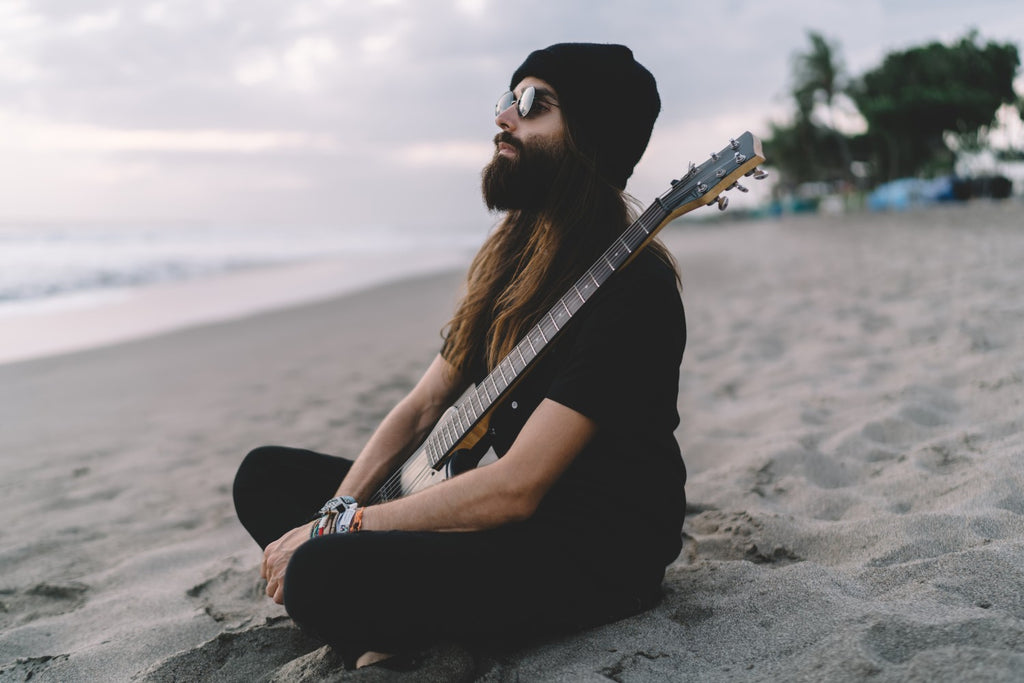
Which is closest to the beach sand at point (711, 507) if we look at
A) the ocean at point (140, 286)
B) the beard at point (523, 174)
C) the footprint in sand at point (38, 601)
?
the footprint in sand at point (38, 601)

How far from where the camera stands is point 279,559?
1.99 m

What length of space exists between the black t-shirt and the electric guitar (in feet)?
0.16

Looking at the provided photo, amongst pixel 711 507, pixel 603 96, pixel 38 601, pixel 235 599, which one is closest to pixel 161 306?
pixel 38 601

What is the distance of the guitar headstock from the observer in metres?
1.72

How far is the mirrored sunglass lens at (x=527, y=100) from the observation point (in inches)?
81.1

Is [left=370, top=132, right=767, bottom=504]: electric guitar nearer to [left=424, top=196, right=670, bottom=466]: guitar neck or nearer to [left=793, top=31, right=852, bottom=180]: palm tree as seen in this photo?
[left=424, top=196, right=670, bottom=466]: guitar neck

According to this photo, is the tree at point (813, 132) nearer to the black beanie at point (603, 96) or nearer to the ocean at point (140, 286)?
the ocean at point (140, 286)

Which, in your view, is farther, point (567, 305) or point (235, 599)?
point (235, 599)

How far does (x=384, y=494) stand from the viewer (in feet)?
7.77

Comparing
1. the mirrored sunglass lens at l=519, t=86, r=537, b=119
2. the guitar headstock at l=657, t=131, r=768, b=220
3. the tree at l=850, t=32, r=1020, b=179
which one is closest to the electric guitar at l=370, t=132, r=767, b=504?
the guitar headstock at l=657, t=131, r=768, b=220

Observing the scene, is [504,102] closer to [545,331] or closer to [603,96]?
[603,96]

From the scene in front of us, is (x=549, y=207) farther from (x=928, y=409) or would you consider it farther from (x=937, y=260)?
(x=937, y=260)

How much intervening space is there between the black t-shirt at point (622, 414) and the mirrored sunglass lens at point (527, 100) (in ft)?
1.83

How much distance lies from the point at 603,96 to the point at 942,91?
42.4 meters
